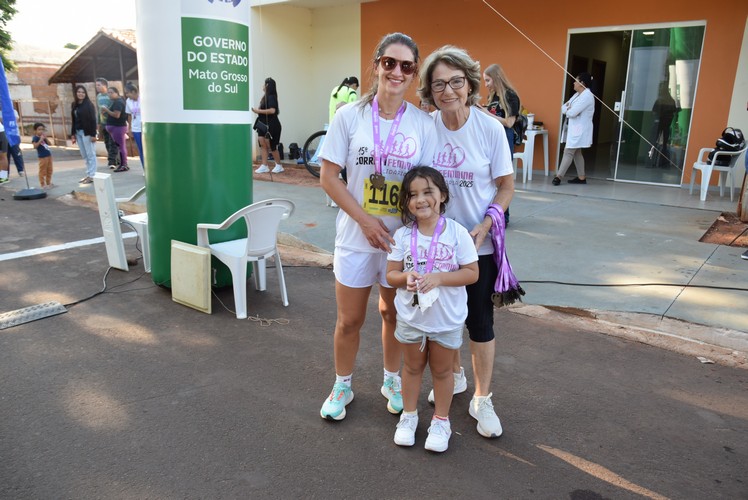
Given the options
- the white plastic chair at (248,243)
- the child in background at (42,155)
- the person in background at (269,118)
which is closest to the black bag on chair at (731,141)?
the white plastic chair at (248,243)

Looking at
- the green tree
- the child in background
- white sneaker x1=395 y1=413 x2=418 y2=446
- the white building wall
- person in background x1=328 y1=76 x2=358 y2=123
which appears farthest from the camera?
the green tree

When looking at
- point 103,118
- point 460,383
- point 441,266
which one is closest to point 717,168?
point 460,383

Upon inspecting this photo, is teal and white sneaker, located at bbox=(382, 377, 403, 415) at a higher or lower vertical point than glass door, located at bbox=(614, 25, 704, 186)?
lower

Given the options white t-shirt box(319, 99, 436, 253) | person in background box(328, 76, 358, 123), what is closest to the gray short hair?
white t-shirt box(319, 99, 436, 253)

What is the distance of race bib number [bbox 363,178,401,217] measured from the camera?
8.68 feet

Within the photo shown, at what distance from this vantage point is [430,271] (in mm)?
2518

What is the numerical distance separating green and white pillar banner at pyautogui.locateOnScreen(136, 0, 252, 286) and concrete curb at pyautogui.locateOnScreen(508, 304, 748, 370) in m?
2.76

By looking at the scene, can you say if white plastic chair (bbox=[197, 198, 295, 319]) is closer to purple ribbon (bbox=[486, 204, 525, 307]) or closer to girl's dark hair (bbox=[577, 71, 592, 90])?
purple ribbon (bbox=[486, 204, 525, 307])

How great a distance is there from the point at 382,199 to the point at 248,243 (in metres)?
2.10

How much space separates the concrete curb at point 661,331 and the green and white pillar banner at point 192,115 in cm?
276

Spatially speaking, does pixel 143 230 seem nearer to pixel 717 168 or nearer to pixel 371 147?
pixel 371 147

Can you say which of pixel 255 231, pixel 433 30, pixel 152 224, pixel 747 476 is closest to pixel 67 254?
pixel 152 224

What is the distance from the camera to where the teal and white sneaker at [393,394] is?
307 centimetres

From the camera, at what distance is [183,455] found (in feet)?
8.89
